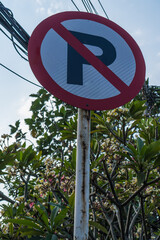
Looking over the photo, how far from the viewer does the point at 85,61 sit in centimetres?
120

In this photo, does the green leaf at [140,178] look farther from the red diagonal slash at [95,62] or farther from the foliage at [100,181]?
the red diagonal slash at [95,62]

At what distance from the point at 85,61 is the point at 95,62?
0.17ft

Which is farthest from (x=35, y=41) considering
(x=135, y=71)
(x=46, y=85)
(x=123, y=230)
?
(x=123, y=230)

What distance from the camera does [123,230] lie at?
5.40 feet

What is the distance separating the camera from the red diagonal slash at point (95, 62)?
1.20 meters

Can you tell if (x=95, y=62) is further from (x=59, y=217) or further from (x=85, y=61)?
(x=59, y=217)

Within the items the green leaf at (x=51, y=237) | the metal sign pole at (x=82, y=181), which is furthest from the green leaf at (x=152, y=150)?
the green leaf at (x=51, y=237)

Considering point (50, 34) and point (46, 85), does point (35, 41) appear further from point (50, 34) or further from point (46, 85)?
point (46, 85)

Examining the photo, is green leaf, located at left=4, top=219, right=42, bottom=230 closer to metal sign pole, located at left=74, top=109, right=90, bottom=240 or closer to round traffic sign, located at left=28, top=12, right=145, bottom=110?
metal sign pole, located at left=74, top=109, right=90, bottom=240

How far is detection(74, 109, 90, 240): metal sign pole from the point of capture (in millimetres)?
936

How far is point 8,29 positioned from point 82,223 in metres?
2.35

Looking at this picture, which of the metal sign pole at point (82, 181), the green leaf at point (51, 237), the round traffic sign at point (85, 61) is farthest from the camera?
the green leaf at point (51, 237)

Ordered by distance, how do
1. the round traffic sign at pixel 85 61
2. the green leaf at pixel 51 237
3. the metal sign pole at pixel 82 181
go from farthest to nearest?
the green leaf at pixel 51 237 → the round traffic sign at pixel 85 61 → the metal sign pole at pixel 82 181

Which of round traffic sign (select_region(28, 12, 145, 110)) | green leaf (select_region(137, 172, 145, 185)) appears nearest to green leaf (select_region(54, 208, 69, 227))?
green leaf (select_region(137, 172, 145, 185))
